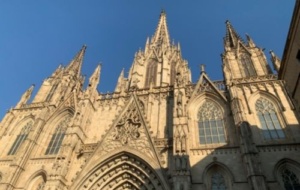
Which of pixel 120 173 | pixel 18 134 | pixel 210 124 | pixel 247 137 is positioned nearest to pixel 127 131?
pixel 120 173

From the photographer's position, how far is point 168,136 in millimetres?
18078

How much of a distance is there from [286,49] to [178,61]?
710 inches

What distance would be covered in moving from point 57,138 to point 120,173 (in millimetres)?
7862

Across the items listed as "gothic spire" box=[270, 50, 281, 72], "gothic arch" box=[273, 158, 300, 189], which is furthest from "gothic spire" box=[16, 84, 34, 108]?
"gothic spire" box=[270, 50, 281, 72]

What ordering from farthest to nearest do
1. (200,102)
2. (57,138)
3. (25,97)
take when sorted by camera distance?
(25,97), (57,138), (200,102)

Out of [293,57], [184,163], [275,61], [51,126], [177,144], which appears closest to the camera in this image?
[293,57]

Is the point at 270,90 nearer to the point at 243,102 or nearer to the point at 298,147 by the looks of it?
the point at 243,102

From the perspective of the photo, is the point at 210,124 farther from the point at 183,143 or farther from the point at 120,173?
the point at 120,173

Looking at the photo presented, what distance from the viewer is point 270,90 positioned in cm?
1883

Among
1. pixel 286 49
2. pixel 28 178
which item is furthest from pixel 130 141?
pixel 286 49

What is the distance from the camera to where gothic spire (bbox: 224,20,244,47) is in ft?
83.4

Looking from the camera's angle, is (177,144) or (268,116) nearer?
(177,144)

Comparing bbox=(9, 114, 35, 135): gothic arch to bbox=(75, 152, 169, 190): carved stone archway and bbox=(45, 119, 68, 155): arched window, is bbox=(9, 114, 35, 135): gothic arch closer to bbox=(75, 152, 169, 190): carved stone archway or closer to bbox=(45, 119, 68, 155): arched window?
bbox=(45, 119, 68, 155): arched window

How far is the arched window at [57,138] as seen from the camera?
20391mm
